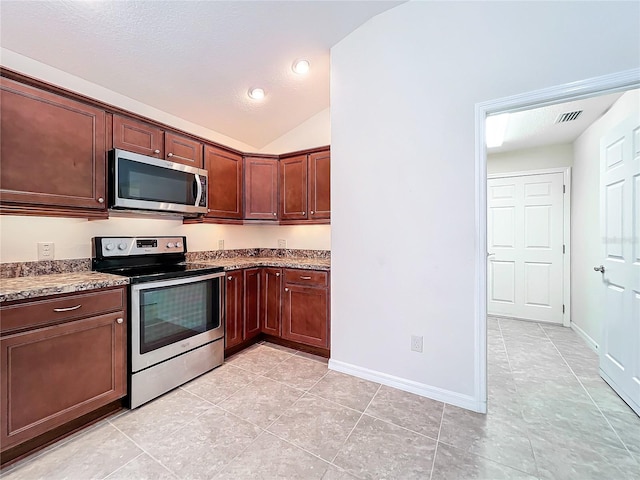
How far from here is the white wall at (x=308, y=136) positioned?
11.0ft

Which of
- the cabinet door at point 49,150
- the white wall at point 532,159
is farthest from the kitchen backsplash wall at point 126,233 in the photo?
the white wall at point 532,159

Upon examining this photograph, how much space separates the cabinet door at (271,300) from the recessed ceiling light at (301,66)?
76.1 inches

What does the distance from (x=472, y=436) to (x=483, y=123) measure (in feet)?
6.46

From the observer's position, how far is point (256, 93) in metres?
2.82

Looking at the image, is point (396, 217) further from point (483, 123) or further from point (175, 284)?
point (175, 284)

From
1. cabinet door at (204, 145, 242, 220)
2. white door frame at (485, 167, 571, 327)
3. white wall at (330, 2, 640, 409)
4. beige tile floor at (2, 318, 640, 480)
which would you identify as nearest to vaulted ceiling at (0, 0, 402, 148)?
white wall at (330, 2, 640, 409)

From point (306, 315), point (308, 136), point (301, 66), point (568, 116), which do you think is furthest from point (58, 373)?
point (568, 116)

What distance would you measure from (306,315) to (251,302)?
0.61 m

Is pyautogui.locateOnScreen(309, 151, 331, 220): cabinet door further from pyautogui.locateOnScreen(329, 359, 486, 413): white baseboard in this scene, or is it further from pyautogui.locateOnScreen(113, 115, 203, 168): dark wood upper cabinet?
pyautogui.locateOnScreen(329, 359, 486, 413): white baseboard

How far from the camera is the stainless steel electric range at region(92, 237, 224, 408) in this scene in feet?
6.29

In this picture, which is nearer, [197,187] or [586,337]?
[197,187]

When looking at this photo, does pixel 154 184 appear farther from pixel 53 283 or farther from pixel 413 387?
pixel 413 387

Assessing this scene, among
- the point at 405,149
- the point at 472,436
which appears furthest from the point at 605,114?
the point at 472,436

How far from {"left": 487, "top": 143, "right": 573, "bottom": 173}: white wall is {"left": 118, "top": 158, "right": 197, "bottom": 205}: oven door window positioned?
160 inches
